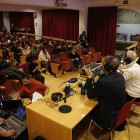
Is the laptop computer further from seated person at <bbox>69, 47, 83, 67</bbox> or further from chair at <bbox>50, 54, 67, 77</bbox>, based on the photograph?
seated person at <bbox>69, 47, 83, 67</bbox>

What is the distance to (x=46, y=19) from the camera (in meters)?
11.2

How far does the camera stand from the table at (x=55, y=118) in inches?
73.2

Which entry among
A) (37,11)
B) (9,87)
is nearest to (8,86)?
(9,87)

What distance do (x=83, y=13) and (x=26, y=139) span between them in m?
7.68

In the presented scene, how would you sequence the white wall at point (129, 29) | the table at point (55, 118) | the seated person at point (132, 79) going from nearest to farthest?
the table at point (55, 118)
the seated person at point (132, 79)
the white wall at point (129, 29)

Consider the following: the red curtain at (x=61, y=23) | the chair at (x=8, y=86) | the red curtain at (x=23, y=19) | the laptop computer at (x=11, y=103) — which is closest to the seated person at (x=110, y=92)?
the laptop computer at (x=11, y=103)

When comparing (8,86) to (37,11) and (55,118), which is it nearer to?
(55,118)

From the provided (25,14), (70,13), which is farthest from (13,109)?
(25,14)

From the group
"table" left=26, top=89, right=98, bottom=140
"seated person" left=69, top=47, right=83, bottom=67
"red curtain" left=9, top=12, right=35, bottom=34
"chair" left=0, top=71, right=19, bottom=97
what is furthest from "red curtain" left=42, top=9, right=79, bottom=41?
"table" left=26, top=89, right=98, bottom=140

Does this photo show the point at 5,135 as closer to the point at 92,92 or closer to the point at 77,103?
the point at 77,103

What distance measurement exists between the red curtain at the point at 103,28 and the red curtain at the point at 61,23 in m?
1.08

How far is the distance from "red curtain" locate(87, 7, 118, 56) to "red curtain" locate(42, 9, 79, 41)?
1.08 m

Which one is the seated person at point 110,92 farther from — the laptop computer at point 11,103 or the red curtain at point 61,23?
the red curtain at point 61,23

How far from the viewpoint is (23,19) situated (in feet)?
44.5
